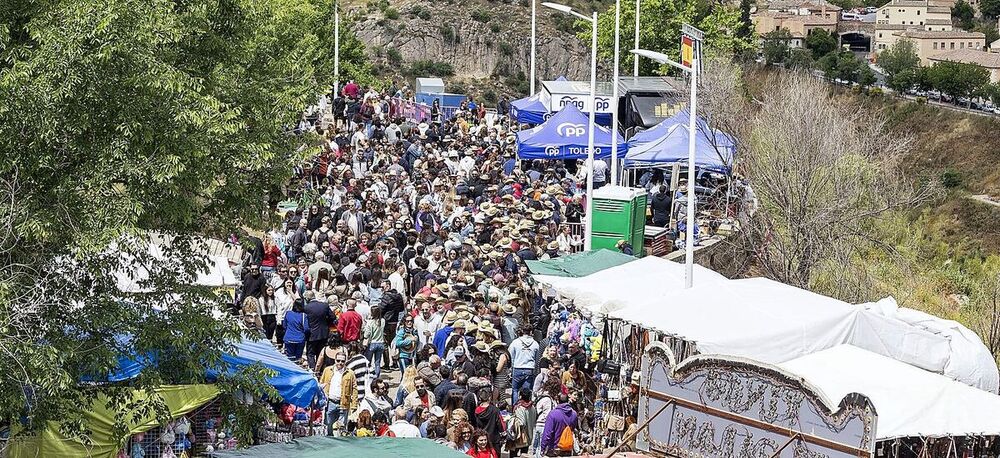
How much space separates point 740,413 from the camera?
15.3 metres

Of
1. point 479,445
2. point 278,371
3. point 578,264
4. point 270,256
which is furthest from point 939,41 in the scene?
point 479,445

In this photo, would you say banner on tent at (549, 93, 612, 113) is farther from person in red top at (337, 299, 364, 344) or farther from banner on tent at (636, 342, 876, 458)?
banner on tent at (636, 342, 876, 458)

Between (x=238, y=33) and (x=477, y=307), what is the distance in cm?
517

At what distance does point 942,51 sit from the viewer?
135125mm

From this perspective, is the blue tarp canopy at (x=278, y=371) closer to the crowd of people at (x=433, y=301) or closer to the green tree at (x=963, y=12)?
the crowd of people at (x=433, y=301)

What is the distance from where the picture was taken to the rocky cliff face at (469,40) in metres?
105

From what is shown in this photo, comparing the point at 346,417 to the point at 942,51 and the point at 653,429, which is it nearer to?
the point at 653,429

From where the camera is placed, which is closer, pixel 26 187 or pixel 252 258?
pixel 26 187

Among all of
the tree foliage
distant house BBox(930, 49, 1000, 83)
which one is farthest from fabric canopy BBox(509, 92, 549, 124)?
distant house BBox(930, 49, 1000, 83)

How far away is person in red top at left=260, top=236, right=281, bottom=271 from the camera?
25.0 meters

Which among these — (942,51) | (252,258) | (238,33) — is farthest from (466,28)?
(238,33)

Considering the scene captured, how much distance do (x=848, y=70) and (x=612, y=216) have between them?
86.8m

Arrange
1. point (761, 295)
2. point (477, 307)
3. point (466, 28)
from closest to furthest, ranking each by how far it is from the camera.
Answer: point (761, 295) < point (477, 307) < point (466, 28)

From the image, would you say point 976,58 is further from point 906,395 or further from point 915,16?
point 906,395
